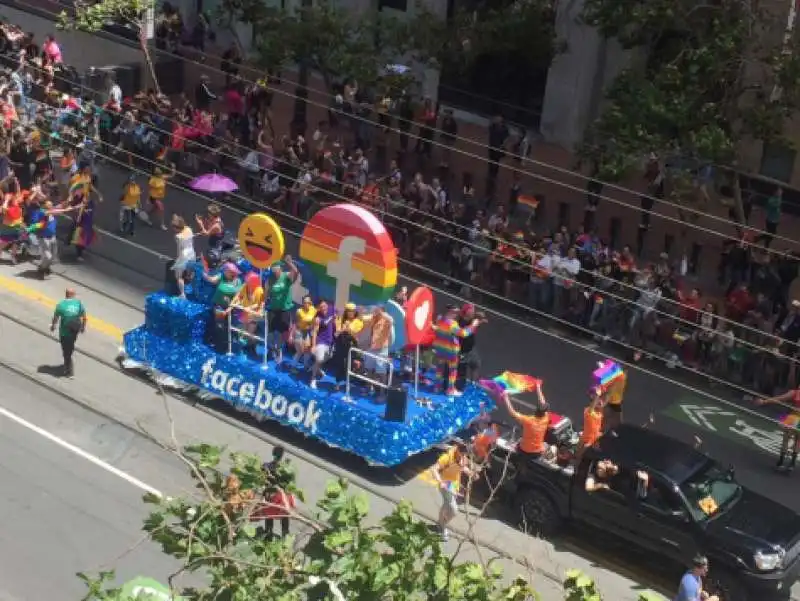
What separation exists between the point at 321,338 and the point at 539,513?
4.15 metres

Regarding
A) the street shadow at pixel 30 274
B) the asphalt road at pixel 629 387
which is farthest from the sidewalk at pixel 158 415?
the asphalt road at pixel 629 387

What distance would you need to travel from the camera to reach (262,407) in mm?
18609

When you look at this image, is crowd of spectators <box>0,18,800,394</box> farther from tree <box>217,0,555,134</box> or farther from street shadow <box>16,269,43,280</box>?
street shadow <box>16,269,43,280</box>

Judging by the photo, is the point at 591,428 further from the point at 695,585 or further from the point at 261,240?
the point at 261,240

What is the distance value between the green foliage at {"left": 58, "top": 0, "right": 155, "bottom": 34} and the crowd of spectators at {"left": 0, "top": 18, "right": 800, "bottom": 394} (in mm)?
1501

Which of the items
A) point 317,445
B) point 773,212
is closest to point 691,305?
point 773,212

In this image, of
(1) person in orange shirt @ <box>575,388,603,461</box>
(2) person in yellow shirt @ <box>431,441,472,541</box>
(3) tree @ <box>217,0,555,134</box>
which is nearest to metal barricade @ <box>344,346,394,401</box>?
(2) person in yellow shirt @ <box>431,441,472,541</box>

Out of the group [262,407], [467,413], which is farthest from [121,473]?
[467,413]

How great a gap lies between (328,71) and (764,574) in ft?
55.0

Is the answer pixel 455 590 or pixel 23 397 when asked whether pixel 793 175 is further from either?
pixel 455 590

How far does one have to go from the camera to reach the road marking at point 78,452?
56.1ft

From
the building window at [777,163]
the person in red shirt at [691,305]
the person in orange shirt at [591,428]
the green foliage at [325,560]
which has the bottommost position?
the person in orange shirt at [591,428]

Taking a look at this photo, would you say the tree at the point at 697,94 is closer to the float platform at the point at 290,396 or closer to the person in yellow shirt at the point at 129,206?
the float platform at the point at 290,396

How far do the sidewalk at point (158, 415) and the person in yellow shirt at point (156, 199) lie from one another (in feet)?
10.3
